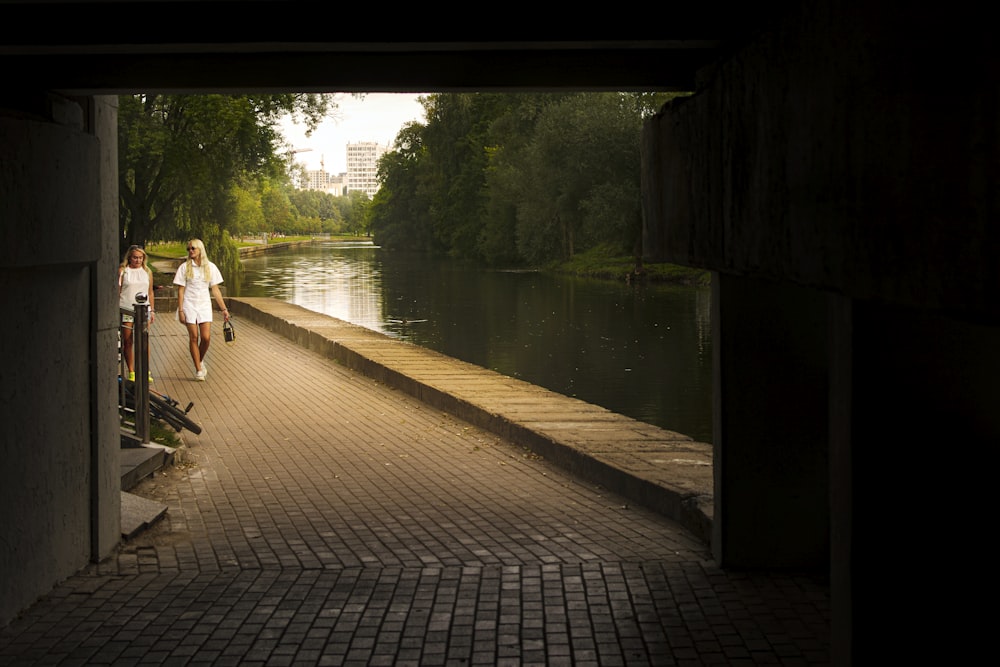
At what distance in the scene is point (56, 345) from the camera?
250 inches

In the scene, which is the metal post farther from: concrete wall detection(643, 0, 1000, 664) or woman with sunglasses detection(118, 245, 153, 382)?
concrete wall detection(643, 0, 1000, 664)

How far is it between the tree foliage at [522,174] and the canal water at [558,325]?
3497 mm

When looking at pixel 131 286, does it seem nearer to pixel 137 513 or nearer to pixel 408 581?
pixel 137 513

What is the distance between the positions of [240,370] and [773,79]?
13.2 m

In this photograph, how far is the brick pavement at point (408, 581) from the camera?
5371 millimetres

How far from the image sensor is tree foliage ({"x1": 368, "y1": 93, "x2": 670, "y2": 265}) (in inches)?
2137

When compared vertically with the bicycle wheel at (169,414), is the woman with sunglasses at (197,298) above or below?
above

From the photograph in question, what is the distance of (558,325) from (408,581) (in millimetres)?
24033

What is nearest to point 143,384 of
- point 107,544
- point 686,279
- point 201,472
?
point 201,472

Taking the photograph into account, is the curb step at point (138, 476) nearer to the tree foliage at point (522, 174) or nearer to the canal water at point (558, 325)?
the canal water at point (558, 325)

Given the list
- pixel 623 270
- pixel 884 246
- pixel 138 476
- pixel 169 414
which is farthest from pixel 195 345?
pixel 623 270

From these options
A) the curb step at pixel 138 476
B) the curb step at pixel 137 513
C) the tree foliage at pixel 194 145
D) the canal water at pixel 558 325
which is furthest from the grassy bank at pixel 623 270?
the curb step at pixel 137 513

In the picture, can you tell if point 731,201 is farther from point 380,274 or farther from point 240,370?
point 380,274

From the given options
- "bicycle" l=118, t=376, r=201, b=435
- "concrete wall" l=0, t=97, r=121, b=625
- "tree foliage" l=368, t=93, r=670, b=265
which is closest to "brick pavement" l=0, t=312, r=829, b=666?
"concrete wall" l=0, t=97, r=121, b=625
